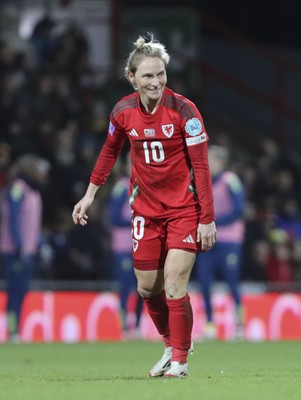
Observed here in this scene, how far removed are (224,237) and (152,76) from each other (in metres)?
7.14

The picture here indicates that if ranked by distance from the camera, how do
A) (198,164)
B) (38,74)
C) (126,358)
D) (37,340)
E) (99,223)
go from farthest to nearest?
(38,74)
(99,223)
(37,340)
(126,358)
(198,164)

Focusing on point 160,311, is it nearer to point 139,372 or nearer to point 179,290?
point 179,290

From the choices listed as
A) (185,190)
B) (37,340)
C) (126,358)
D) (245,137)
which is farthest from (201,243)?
(245,137)

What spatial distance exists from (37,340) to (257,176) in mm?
5511

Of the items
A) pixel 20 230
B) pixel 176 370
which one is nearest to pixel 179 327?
pixel 176 370

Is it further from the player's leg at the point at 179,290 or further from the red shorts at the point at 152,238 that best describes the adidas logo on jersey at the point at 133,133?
the player's leg at the point at 179,290

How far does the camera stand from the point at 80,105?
19969 mm

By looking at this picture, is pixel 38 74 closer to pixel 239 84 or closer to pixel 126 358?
pixel 239 84

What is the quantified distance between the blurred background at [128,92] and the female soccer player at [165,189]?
843 cm

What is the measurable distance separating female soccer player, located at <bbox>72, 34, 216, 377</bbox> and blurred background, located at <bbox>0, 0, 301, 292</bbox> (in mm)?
8427

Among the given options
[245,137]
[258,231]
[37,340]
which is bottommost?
[37,340]

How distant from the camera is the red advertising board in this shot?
16.3 metres

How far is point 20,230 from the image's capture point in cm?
1518

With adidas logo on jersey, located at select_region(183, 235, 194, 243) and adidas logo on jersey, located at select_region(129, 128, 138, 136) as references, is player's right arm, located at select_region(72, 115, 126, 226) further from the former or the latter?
adidas logo on jersey, located at select_region(183, 235, 194, 243)
